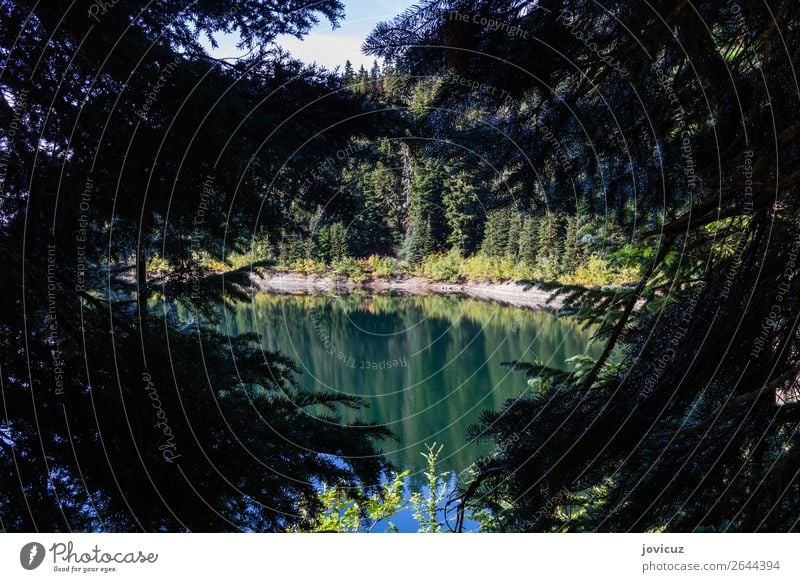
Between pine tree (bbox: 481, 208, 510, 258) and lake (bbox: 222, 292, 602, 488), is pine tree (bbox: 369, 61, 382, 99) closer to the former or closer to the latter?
pine tree (bbox: 481, 208, 510, 258)

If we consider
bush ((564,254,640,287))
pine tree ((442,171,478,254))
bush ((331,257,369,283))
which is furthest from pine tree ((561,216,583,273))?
bush ((331,257,369,283))

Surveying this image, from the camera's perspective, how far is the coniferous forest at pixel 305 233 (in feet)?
5.23

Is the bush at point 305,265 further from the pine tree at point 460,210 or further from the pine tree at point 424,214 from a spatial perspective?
the pine tree at point 460,210

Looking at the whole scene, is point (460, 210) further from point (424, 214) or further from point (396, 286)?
point (396, 286)

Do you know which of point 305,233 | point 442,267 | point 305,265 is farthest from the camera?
point 442,267

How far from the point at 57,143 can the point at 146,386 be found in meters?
0.80

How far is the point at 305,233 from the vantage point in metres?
2.70

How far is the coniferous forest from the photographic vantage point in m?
1.59

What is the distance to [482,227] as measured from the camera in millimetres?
3736

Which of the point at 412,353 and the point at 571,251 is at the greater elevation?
the point at 571,251

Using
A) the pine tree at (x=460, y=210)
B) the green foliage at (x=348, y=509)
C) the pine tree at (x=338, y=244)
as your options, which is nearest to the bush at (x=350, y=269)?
the pine tree at (x=338, y=244)

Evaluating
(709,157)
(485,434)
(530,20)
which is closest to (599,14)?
(530,20)

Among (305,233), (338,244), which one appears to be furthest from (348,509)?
(338,244)

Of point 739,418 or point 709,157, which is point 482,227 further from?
point 739,418
